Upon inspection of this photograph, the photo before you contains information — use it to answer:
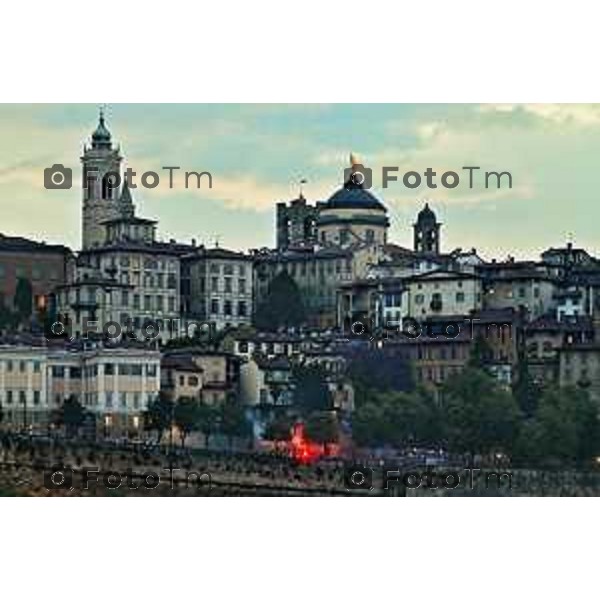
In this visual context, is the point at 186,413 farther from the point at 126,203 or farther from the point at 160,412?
the point at 126,203

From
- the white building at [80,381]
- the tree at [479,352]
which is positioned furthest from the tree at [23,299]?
the tree at [479,352]

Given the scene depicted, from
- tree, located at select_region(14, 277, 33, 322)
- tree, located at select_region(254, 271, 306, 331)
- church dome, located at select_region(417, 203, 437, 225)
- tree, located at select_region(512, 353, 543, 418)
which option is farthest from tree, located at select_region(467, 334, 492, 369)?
tree, located at select_region(14, 277, 33, 322)

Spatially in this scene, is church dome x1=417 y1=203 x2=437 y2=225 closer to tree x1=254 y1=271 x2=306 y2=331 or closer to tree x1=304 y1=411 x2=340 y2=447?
tree x1=254 y1=271 x2=306 y2=331

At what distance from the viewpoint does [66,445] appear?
13648 millimetres

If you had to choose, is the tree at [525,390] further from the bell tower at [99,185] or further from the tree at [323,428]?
the bell tower at [99,185]

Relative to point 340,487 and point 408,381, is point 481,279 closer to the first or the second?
point 408,381

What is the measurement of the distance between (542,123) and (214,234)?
2482mm

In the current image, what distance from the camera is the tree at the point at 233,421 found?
13.9 metres

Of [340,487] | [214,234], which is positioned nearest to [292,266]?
[214,234]

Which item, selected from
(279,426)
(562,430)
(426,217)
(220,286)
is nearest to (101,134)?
(220,286)

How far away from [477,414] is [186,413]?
2099 millimetres

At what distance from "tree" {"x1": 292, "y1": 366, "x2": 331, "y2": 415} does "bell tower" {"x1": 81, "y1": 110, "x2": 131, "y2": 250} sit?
1.73 metres

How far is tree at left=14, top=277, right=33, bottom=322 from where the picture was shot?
13836mm

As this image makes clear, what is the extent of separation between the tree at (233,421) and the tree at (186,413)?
0.18 meters
